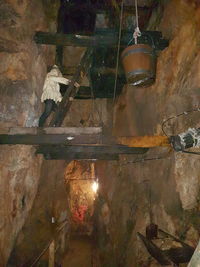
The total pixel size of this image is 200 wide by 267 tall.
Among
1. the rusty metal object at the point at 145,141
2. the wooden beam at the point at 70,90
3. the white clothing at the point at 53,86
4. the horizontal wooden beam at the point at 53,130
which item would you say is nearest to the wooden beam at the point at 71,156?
the wooden beam at the point at 70,90

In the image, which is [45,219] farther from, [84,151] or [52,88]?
[52,88]

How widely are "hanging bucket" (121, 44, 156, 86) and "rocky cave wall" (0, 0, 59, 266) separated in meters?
2.33

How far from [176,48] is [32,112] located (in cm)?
327

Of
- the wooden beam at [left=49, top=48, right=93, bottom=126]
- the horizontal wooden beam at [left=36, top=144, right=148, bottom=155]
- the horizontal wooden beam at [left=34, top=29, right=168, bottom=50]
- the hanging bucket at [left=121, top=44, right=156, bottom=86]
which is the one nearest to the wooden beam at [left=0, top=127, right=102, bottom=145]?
the wooden beam at [left=49, top=48, right=93, bottom=126]

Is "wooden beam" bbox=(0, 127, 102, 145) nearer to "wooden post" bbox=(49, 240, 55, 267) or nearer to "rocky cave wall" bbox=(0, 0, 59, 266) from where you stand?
"rocky cave wall" bbox=(0, 0, 59, 266)

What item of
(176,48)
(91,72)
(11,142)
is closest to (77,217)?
(91,72)

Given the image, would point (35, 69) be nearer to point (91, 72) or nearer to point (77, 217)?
point (91, 72)

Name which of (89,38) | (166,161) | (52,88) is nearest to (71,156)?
(52,88)

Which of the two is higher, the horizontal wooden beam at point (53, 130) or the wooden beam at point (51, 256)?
the horizontal wooden beam at point (53, 130)

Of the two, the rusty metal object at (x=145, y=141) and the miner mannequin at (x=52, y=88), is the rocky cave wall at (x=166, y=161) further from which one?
the miner mannequin at (x=52, y=88)

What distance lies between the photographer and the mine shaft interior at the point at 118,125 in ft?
10.0

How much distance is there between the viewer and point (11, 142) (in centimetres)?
334

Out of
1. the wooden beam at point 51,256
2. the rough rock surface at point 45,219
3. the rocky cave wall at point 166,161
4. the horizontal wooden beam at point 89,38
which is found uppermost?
the horizontal wooden beam at point 89,38

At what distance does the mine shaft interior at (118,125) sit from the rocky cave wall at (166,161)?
0.02 metres
